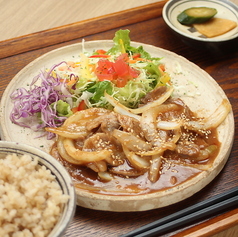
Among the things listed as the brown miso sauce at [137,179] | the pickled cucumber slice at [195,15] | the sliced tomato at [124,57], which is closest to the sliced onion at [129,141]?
the brown miso sauce at [137,179]

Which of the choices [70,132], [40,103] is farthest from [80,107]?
[70,132]

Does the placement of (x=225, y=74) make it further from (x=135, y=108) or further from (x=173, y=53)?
(x=135, y=108)

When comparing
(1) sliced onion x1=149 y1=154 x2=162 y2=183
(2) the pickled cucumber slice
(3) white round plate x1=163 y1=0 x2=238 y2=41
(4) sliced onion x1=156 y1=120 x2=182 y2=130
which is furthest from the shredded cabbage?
(2) the pickled cucumber slice

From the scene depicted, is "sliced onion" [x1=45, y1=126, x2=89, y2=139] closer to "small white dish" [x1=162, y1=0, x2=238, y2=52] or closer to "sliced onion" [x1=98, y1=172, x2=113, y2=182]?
"sliced onion" [x1=98, y1=172, x2=113, y2=182]

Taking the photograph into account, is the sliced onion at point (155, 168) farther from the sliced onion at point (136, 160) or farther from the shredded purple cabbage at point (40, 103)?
the shredded purple cabbage at point (40, 103)

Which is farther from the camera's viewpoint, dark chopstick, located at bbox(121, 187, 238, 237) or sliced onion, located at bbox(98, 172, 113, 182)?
sliced onion, located at bbox(98, 172, 113, 182)

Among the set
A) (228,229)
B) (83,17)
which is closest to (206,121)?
(228,229)
